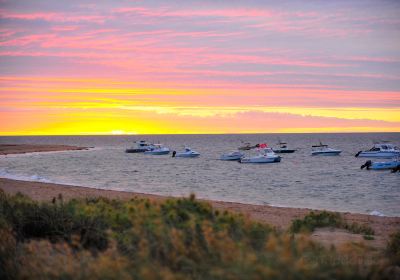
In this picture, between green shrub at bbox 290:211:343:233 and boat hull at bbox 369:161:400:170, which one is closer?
green shrub at bbox 290:211:343:233

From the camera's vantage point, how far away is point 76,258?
7.83 meters

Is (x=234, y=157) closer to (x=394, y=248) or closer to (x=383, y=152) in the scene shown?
(x=383, y=152)

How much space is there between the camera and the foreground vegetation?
562cm

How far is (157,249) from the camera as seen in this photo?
7.16m

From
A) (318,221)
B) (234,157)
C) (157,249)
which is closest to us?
(157,249)

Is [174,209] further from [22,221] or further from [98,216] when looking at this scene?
[22,221]

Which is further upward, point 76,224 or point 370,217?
point 76,224

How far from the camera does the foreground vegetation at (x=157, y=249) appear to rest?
18.5 feet

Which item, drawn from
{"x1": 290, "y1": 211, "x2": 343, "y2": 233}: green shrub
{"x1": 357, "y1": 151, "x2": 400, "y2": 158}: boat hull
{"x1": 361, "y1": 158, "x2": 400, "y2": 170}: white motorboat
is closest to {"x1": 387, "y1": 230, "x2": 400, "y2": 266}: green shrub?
{"x1": 290, "y1": 211, "x2": 343, "y2": 233}: green shrub

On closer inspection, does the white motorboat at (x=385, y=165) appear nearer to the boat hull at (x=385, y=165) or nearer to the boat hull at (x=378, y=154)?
the boat hull at (x=385, y=165)

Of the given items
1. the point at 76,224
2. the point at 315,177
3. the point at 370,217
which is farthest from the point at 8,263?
the point at 315,177

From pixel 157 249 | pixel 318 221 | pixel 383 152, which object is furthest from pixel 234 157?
Answer: pixel 157 249

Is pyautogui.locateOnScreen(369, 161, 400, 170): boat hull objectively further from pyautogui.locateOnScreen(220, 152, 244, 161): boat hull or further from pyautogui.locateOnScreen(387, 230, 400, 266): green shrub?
pyautogui.locateOnScreen(387, 230, 400, 266): green shrub

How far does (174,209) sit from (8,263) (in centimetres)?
330
